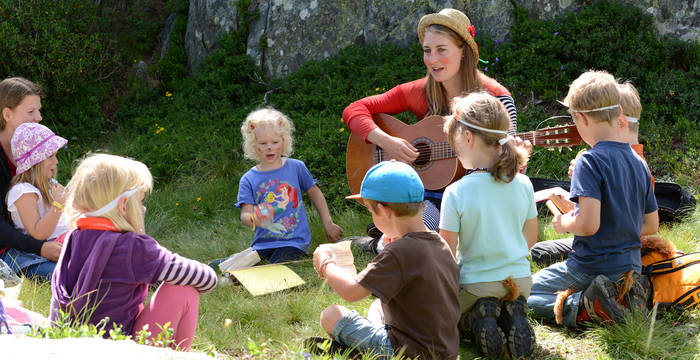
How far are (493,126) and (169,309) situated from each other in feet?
5.69

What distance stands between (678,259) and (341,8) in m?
4.88

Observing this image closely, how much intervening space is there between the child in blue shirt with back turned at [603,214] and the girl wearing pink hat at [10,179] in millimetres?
3031

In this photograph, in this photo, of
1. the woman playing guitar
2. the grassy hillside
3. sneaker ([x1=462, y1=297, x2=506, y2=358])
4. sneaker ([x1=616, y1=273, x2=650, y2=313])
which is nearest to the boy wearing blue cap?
sneaker ([x1=462, y1=297, x2=506, y2=358])

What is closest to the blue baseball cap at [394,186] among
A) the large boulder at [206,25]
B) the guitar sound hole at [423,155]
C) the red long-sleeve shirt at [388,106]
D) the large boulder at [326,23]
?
the guitar sound hole at [423,155]

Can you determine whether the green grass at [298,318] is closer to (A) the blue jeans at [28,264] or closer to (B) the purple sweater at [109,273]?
(A) the blue jeans at [28,264]

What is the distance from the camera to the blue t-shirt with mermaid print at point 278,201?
15.1ft

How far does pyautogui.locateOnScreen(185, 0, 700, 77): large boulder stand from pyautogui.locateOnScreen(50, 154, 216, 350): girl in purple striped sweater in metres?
4.83

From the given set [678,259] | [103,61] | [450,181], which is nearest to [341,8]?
[103,61]

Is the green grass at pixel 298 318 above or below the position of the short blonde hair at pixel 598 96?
below

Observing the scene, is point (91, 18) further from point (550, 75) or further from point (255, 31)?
point (550, 75)

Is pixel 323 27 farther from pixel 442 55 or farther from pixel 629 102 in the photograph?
pixel 629 102

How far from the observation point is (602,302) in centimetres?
321

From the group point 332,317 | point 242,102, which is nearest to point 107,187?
point 332,317

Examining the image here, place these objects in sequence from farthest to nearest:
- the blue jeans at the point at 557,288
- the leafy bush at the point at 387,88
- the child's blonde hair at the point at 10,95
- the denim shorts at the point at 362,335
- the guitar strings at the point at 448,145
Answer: the leafy bush at the point at 387,88 → the child's blonde hair at the point at 10,95 → the guitar strings at the point at 448,145 → the blue jeans at the point at 557,288 → the denim shorts at the point at 362,335
